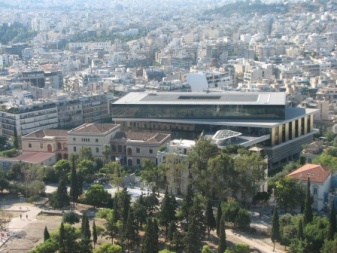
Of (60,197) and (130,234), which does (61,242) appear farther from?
(60,197)

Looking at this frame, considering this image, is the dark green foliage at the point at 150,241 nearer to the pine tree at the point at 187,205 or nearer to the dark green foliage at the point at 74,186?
the pine tree at the point at 187,205

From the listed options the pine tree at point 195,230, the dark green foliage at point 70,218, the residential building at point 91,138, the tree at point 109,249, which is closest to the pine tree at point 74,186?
the dark green foliage at point 70,218

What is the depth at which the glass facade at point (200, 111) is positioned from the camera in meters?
34.3

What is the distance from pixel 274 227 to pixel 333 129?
18.0 meters

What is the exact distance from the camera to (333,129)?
39.1 m

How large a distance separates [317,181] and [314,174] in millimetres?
424

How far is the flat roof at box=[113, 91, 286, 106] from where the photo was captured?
3509 cm

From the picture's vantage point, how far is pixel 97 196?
2755cm

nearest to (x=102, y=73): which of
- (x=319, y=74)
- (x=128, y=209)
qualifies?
(x=319, y=74)

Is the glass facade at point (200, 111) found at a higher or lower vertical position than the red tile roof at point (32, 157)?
higher

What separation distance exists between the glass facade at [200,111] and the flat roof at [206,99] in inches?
9.5

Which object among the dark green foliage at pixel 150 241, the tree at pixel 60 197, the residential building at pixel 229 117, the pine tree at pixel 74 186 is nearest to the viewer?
the dark green foliage at pixel 150 241

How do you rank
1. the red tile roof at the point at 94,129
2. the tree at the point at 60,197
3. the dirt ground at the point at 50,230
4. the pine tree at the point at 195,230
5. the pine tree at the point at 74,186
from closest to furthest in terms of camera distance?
1. the pine tree at the point at 195,230
2. the dirt ground at the point at 50,230
3. the tree at the point at 60,197
4. the pine tree at the point at 74,186
5. the red tile roof at the point at 94,129

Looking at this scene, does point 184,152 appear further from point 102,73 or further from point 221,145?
point 102,73
